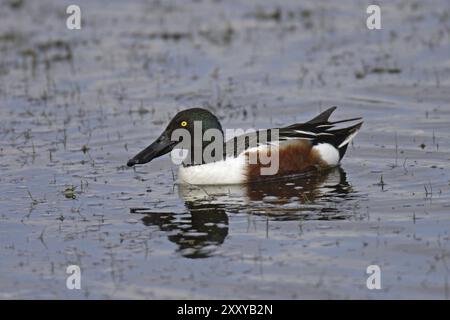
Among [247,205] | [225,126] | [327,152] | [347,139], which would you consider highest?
[225,126]

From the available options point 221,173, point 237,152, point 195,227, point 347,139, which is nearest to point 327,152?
point 347,139

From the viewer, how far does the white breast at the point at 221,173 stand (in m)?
10.0

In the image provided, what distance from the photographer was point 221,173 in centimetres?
1002

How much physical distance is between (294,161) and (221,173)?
2.59 ft

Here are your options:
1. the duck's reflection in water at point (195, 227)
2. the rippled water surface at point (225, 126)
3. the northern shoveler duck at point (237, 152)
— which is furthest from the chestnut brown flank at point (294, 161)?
the duck's reflection in water at point (195, 227)

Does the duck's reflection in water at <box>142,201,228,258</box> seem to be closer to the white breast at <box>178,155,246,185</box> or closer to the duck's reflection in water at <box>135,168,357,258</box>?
the duck's reflection in water at <box>135,168,357,258</box>

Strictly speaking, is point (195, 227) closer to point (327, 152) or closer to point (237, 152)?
point (237, 152)

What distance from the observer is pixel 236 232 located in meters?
8.32

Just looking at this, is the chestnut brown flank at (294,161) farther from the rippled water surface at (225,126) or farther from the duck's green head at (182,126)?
the duck's green head at (182,126)

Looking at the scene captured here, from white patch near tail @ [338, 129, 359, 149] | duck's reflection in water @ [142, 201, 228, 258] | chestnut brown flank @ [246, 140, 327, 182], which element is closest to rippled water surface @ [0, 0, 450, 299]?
duck's reflection in water @ [142, 201, 228, 258]

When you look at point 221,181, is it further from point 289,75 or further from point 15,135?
point 289,75

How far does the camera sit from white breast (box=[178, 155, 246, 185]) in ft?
32.9
